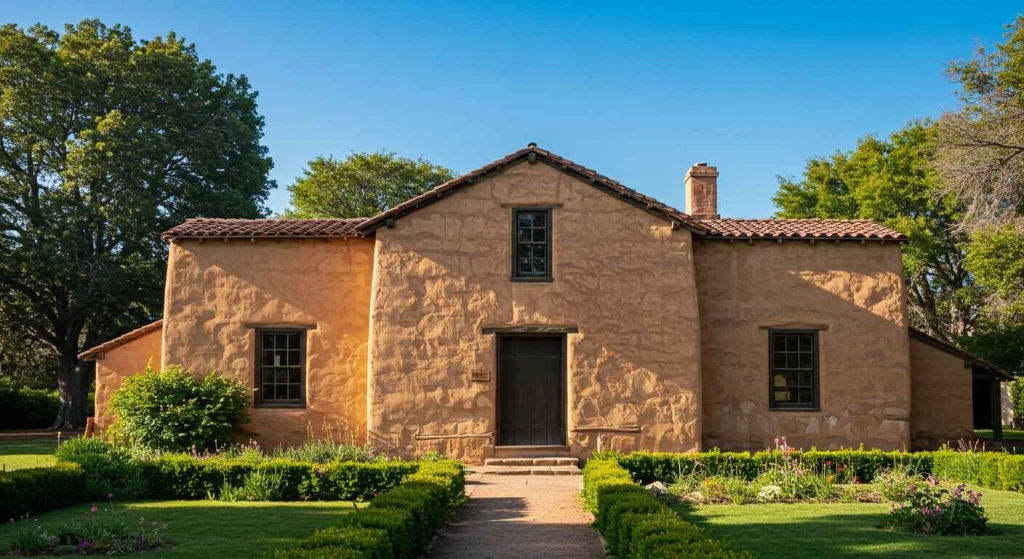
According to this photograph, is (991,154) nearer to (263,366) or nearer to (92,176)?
(263,366)

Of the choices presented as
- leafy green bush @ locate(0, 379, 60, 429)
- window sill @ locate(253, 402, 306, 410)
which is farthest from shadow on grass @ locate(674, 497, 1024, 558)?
leafy green bush @ locate(0, 379, 60, 429)

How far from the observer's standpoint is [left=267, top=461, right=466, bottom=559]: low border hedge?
7.24 meters

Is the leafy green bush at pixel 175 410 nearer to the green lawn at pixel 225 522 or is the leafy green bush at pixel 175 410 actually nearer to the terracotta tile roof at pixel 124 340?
the terracotta tile roof at pixel 124 340

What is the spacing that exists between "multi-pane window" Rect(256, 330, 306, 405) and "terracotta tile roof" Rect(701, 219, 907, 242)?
9152 millimetres

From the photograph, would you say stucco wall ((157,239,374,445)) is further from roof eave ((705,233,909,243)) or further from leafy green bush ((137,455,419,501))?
roof eave ((705,233,909,243))

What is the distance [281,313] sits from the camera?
60.2 feet

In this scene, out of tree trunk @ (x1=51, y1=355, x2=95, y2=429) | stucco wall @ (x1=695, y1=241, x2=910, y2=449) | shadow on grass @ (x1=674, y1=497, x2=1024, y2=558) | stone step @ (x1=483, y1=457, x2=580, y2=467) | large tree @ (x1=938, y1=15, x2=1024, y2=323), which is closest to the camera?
shadow on grass @ (x1=674, y1=497, x2=1024, y2=558)

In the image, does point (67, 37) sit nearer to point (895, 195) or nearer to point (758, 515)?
point (758, 515)

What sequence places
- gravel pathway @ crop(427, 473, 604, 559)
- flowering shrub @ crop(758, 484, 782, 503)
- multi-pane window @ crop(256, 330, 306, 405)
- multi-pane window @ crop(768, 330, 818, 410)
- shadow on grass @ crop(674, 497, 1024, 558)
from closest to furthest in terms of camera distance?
shadow on grass @ crop(674, 497, 1024, 558) < gravel pathway @ crop(427, 473, 604, 559) < flowering shrub @ crop(758, 484, 782, 503) < multi-pane window @ crop(768, 330, 818, 410) < multi-pane window @ crop(256, 330, 306, 405)

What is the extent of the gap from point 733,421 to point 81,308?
72.8ft

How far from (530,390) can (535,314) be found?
1.56 m

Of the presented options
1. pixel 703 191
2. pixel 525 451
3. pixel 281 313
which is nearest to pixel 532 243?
pixel 525 451

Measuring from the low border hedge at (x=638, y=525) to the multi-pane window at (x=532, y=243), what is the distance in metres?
6.16

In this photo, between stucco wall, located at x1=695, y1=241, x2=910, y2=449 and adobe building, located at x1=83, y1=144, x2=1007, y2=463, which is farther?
stucco wall, located at x1=695, y1=241, x2=910, y2=449
